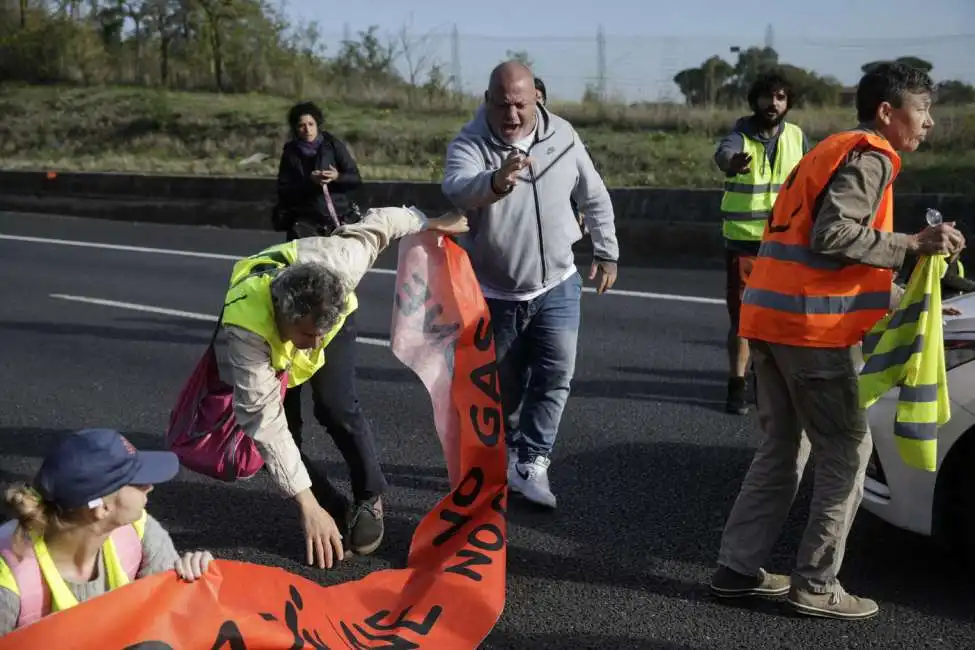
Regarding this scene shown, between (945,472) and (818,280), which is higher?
(818,280)

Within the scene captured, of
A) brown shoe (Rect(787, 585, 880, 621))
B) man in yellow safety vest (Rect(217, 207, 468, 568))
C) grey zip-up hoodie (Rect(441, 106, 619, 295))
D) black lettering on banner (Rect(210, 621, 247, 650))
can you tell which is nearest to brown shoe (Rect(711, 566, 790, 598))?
brown shoe (Rect(787, 585, 880, 621))

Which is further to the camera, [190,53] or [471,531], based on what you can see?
[190,53]

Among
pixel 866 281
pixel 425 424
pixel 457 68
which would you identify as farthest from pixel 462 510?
pixel 457 68

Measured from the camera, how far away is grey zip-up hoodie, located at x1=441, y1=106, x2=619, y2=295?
539 cm

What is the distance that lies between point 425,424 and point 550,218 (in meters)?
2.13

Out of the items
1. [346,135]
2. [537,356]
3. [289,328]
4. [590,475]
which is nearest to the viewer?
[289,328]

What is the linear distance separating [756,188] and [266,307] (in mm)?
3680

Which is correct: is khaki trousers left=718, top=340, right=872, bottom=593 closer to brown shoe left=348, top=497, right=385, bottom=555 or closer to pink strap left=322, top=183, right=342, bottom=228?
brown shoe left=348, top=497, right=385, bottom=555

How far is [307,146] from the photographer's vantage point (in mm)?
8570

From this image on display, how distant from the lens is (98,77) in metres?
28.8

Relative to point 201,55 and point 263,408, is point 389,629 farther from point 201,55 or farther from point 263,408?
point 201,55

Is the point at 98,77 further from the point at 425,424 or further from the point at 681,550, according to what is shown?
the point at 681,550

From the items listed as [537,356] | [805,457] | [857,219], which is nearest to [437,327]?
[537,356]

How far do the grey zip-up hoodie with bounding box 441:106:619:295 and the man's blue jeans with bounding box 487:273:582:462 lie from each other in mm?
102
